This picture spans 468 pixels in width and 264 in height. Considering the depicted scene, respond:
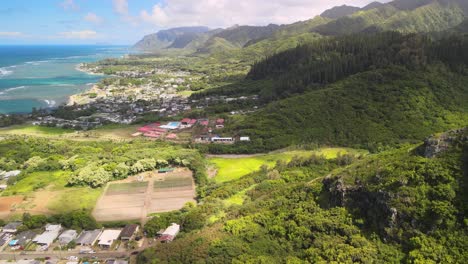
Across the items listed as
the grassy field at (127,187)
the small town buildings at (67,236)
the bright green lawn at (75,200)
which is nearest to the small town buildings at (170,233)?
the small town buildings at (67,236)

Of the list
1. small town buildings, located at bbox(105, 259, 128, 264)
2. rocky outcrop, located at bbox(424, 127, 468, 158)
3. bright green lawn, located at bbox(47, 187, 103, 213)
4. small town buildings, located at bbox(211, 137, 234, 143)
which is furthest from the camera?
small town buildings, located at bbox(211, 137, 234, 143)

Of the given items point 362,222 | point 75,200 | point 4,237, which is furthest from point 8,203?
point 362,222

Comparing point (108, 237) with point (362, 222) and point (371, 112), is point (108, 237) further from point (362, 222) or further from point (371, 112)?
point (371, 112)

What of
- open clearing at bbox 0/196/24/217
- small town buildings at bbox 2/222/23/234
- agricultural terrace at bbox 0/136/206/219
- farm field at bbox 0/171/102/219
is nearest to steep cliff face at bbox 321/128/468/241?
agricultural terrace at bbox 0/136/206/219

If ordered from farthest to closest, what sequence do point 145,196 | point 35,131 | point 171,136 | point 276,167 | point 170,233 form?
point 35,131, point 171,136, point 276,167, point 145,196, point 170,233

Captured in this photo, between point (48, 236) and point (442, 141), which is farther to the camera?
point (48, 236)

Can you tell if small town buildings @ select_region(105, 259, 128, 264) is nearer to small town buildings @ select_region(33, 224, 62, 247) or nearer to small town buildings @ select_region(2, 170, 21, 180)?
small town buildings @ select_region(33, 224, 62, 247)
